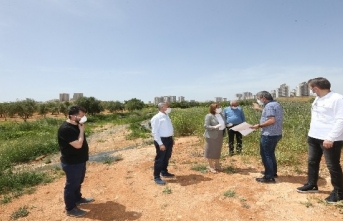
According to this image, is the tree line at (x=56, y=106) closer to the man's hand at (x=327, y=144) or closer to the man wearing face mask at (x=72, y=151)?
the man's hand at (x=327, y=144)

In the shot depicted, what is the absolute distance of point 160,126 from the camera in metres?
5.72

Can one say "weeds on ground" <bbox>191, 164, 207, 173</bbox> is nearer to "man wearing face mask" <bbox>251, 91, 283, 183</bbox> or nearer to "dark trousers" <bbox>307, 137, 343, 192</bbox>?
"man wearing face mask" <bbox>251, 91, 283, 183</bbox>

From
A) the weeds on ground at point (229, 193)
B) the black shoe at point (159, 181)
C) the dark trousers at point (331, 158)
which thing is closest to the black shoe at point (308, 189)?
the dark trousers at point (331, 158)

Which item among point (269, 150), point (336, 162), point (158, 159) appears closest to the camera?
point (336, 162)

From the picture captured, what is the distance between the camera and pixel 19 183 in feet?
21.6

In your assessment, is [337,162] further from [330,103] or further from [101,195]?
[101,195]

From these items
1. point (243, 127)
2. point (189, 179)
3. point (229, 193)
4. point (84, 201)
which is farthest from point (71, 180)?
point (243, 127)

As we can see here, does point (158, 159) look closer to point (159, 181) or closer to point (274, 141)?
point (159, 181)

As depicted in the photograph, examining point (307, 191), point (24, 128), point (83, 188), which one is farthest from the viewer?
point (24, 128)

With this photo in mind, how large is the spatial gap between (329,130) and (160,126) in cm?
337

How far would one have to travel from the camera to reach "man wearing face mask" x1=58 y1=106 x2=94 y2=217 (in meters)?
4.15

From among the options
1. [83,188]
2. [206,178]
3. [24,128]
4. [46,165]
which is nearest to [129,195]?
[83,188]

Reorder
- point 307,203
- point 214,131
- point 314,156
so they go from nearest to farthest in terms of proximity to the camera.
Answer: point 307,203, point 314,156, point 214,131

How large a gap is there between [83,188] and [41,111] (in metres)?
47.7
